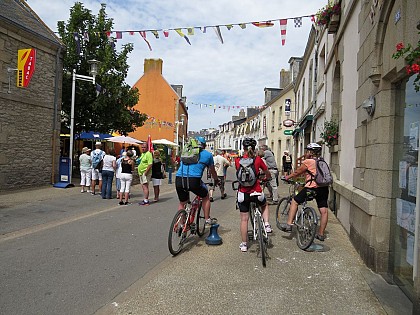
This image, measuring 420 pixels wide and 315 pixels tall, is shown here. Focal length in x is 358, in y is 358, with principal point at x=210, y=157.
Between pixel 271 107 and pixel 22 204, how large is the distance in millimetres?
25383

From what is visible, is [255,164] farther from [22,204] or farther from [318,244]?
[22,204]

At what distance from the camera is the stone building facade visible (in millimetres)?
11672

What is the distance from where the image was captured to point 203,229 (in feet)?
20.8

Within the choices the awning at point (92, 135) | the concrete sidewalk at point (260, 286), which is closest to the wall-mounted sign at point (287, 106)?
the awning at point (92, 135)

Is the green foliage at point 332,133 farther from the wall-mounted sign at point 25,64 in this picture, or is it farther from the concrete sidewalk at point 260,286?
the wall-mounted sign at point 25,64

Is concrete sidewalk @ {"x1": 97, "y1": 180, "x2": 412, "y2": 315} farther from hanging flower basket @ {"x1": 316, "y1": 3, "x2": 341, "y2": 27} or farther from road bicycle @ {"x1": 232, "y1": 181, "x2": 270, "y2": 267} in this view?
hanging flower basket @ {"x1": 316, "y1": 3, "x2": 341, "y2": 27}

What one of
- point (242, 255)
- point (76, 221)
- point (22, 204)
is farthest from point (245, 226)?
point (22, 204)

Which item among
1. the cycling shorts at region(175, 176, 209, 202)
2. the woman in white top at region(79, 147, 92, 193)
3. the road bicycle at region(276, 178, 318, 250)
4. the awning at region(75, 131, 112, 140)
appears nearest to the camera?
the road bicycle at region(276, 178, 318, 250)

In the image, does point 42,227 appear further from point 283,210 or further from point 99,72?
point 99,72

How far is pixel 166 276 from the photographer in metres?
4.25

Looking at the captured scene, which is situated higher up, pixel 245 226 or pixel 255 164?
pixel 255 164

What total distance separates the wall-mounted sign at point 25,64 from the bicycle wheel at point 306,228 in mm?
10073

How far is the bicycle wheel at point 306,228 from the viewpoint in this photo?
17.4 ft

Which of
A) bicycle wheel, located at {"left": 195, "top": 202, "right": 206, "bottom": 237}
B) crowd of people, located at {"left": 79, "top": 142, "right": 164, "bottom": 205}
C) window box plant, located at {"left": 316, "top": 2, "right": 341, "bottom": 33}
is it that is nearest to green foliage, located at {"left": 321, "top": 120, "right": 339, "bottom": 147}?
window box plant, located at {"left": 316, "top": 2, "right": 341, "bottom": 33}
